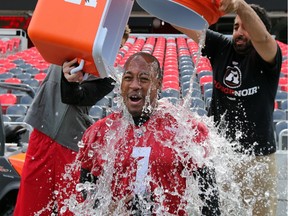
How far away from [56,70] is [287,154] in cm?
302

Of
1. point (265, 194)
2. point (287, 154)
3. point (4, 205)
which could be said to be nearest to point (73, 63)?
point (265, 194)

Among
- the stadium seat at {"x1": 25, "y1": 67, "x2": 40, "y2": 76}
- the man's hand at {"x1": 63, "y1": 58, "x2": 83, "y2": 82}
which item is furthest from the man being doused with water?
the stadium seat at {"x1": 25, "y1": 67, "x2": 40, "y2": 76}

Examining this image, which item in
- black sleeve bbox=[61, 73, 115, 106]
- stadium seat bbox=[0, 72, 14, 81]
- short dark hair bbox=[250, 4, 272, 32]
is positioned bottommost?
stadium seat bbox=[0, 72, 14, 81]

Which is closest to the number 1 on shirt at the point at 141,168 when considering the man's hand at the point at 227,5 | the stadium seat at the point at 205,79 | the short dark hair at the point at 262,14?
the man's hand at the point at 227,5

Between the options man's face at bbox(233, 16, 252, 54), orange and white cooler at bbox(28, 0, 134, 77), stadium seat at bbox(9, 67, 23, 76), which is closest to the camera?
orange and white cooler at bbox(28, 0, 134, 77)

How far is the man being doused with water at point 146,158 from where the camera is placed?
2.12 metres

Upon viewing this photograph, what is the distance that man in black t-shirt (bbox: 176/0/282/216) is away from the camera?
104 inches

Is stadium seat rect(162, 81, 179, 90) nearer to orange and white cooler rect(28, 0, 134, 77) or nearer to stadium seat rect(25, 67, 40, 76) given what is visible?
stadium seat rect(25, 67, 40, 76)

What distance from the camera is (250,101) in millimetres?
2656

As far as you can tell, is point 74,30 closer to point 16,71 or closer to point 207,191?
point 207,191

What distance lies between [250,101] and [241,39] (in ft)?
1.05

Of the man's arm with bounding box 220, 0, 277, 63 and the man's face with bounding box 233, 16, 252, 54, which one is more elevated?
the man's arm with bounding box 220, 0, 277, 63

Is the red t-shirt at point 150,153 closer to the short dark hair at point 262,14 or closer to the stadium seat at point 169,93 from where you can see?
the short dark hair at point 262,14

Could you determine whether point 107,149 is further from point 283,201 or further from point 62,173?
point 283,201
